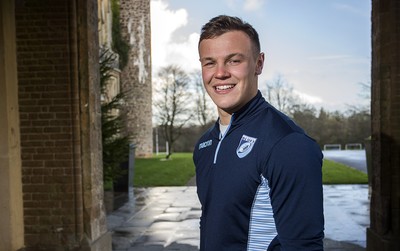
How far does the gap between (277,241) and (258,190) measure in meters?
0.19

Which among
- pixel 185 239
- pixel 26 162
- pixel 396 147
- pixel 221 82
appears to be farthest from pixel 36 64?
pixel 396 147

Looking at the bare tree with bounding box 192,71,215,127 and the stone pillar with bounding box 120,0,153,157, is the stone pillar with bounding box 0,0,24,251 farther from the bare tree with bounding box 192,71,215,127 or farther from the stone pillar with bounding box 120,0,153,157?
the bare tree with bounding box 192,71,215,127

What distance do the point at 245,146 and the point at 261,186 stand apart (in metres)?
0.16

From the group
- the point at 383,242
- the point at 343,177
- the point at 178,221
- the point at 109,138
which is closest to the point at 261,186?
the point at 383,242

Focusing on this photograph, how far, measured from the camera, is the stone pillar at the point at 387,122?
203 inches

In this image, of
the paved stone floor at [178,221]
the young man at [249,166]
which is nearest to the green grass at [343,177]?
the paved stone floor at [178,221]

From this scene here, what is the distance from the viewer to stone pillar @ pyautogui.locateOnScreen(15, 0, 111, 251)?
520cm

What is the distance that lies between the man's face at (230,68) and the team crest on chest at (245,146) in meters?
0.16

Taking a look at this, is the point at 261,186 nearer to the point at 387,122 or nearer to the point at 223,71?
the point at 223,71

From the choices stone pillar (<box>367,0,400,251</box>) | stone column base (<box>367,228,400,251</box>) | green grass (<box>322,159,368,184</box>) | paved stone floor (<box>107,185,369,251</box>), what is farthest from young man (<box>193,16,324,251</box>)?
green grass (<box>322,159,368,184</box>)

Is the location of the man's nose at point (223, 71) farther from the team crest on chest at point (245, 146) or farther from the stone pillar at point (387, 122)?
the stone pillar at point (387, 122)

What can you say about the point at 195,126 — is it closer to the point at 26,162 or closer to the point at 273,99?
the point at 273,99

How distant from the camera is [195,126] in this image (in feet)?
145

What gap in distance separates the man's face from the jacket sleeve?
0.34 meters
